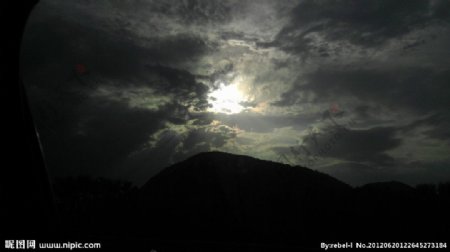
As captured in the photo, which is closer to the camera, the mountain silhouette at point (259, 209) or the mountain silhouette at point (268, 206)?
the mountain silhouette at point (259, 209)

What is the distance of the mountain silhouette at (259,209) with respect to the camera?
18.4 m

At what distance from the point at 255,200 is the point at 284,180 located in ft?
10.6

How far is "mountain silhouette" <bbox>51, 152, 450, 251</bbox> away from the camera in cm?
1838

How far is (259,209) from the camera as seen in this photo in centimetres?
2255

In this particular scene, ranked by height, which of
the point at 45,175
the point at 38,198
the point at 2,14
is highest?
the point at 2,14

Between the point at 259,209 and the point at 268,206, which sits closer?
the point at 259,209

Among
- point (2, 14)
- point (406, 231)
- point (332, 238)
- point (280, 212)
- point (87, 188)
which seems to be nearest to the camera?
point (2, 14)

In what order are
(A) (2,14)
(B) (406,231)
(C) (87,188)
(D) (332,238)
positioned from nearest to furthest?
(A) (2,14), (B) (406,231), (D) (332,238), (C) (87,188)

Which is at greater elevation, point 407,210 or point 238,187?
point 238,187

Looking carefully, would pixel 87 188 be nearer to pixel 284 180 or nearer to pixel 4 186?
pixel 284 180

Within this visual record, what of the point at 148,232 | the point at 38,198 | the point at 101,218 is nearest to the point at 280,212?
the point at 148,232

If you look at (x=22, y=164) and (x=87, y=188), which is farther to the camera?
(x=87, y=188)

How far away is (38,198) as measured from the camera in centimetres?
199

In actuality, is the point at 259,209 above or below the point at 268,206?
below
